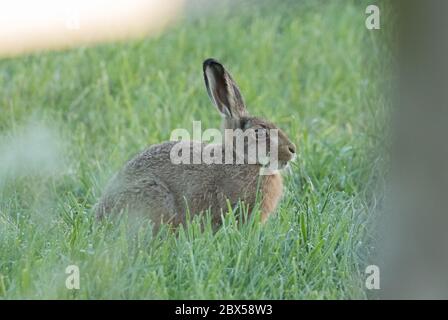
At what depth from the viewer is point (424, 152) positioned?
3.70 meters

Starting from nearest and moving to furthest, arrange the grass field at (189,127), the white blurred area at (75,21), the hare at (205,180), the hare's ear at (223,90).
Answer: the grass field at (189,127) → the hare at (205,180) → the hare's ear at (223,90) → the white blurred area at (75,21)

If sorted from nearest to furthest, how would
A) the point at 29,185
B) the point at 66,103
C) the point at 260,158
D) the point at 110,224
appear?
1. the point at 110,224
2. the point at 260,158
3. the point at 29,185
4. the point at 66,103

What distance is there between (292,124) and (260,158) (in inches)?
45.9

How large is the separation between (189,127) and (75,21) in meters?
2.01

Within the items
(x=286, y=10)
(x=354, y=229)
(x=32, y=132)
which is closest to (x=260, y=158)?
(x=354, y=229)

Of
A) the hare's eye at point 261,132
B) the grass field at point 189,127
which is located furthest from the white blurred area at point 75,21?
the hare's eye at point 261,132

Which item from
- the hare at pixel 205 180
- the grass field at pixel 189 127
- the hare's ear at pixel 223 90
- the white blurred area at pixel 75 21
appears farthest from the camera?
the white blurred area at pixel 75 21

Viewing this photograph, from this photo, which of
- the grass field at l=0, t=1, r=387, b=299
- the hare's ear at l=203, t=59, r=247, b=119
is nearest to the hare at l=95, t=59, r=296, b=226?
the hare's ear at l=203, t=59, r=247, b=119

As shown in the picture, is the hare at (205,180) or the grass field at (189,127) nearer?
the grass field at (189,127)

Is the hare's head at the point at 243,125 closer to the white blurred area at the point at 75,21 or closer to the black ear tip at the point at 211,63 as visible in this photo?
the black ear tip at the point at 211,63

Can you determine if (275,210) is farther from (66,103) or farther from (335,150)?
(66,103)

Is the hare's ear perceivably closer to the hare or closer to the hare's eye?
the hare

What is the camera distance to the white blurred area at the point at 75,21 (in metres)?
8.14
